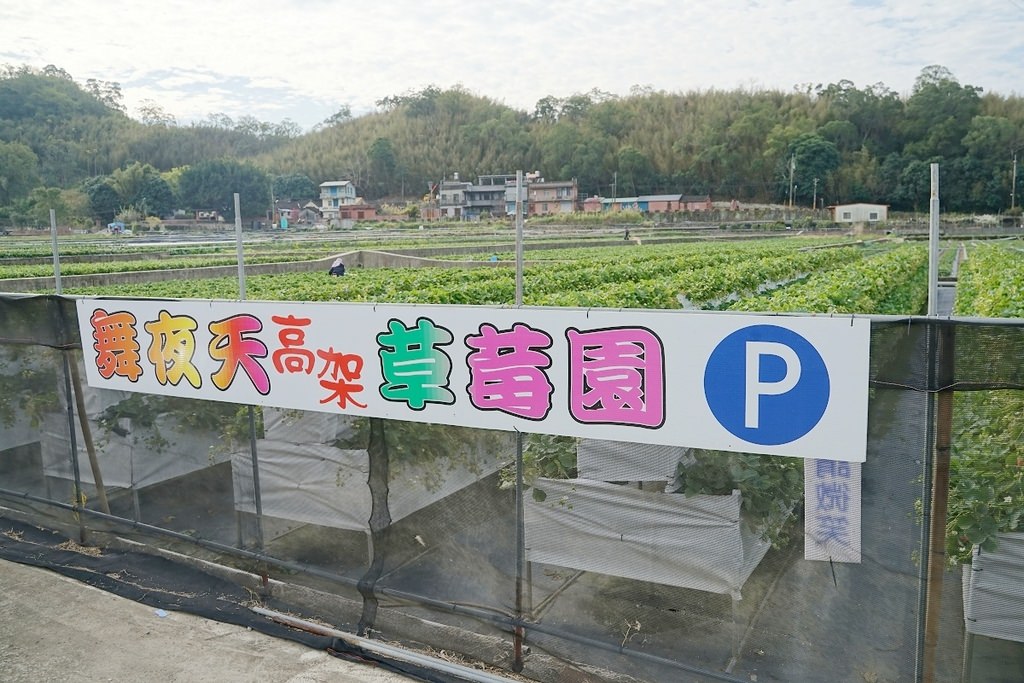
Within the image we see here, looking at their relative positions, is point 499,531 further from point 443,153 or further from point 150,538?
point 443,153

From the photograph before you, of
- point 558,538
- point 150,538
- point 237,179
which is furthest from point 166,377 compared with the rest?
point 237,179

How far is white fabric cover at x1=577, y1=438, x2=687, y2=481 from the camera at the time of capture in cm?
393

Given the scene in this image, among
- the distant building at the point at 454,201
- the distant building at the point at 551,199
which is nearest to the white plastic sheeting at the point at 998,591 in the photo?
the distant building at the point at 551,199

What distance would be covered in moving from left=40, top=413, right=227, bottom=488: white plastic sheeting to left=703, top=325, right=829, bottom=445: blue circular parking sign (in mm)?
3747

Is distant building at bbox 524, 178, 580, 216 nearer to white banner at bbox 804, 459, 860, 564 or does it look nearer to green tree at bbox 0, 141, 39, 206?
green tree at bbox 0, 141, 39, 206

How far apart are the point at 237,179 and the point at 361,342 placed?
A: 85.4 metres

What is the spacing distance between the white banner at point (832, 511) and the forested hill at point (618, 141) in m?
61.0

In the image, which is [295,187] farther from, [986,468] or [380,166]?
[986,468]

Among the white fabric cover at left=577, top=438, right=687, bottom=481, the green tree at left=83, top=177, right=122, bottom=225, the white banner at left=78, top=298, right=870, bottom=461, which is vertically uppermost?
the green tree at left=83, top=177, right=122, bottom=225

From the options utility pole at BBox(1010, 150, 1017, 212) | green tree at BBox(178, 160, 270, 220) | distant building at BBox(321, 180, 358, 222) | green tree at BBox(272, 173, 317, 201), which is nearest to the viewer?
utility pole at BBox(1010, 150, 1017, 212)

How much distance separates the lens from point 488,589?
4527 mm

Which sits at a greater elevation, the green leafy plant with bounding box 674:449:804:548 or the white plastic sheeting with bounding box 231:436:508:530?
the green leafy plant with bounding box 674:449:804:548

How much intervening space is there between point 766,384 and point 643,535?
41.1 inches

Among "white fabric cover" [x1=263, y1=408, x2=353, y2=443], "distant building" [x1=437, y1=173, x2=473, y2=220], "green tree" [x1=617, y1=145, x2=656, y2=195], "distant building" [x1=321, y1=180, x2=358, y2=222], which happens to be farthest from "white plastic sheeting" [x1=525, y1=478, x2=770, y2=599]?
"distant building" [x1=321, y1=180, x2=358, y2=222]
